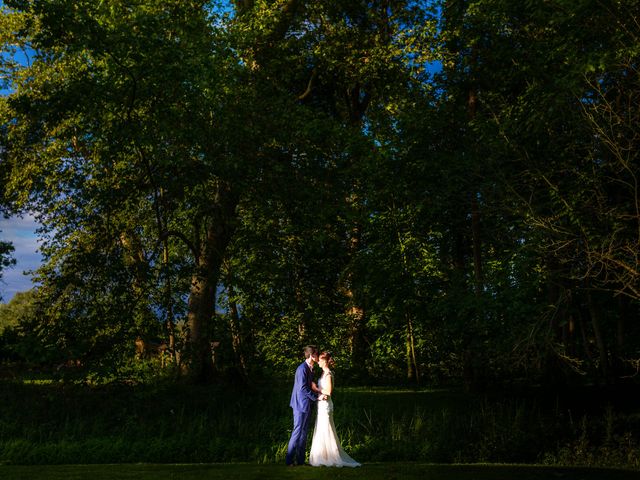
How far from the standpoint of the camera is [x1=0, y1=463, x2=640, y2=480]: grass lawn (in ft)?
39.5

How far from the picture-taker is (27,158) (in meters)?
27.2

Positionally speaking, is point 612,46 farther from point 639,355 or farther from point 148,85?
point 148,85

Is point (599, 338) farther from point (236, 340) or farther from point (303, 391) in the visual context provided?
point (236, 340)

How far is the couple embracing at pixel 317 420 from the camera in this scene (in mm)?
13234

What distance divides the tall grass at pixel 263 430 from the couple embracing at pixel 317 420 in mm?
2207

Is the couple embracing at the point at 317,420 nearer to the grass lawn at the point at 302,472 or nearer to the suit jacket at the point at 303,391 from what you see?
the suit jacket at the point at 303,391

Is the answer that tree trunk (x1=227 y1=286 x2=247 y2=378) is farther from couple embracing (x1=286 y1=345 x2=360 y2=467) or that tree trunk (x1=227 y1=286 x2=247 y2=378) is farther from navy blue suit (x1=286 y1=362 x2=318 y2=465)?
navy blue suit (x1=286 y1=362 x2=318 y2=465)

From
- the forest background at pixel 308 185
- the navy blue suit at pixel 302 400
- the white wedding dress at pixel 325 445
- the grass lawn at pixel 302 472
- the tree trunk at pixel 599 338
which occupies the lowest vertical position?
the grass lawn at pixel 302 472

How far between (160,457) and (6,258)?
18.3 m

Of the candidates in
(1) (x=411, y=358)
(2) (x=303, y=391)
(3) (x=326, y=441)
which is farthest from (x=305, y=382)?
(1) (x=411, y=358)

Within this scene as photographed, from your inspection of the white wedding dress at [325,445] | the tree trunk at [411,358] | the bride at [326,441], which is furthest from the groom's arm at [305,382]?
the tree trunk at [411,358]

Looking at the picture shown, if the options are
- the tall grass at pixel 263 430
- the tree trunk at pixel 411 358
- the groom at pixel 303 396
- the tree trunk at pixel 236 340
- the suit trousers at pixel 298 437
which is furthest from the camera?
the tree trunk at pixel 411 358

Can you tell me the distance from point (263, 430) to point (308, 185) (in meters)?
6.82

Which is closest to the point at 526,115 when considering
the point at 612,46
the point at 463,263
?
the point at 612,46
